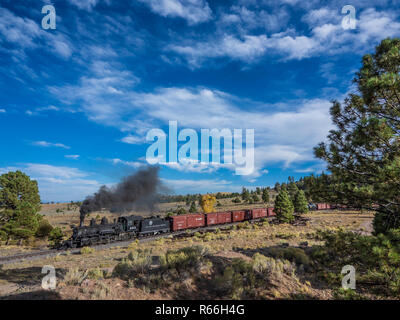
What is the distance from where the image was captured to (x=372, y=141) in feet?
22.0

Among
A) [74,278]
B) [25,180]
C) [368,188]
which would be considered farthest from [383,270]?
[25,180]

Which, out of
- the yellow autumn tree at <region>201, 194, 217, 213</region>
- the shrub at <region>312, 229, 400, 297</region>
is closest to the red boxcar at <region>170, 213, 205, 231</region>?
the yellow autumn tree at <region>201, 194, 217, 213</region>

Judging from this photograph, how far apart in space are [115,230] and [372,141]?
26495 mm

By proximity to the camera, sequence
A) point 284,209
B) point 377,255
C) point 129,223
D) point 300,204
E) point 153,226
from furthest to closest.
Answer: point 300,204, point 284,209, point 153,226, point 129,223, point 377,255

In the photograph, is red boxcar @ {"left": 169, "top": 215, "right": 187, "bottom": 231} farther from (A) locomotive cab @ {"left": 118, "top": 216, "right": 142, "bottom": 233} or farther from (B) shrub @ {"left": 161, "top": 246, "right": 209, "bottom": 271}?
(B) shrub @ {"left": 161, "top": 246, "right": 209, "bottom": 271}

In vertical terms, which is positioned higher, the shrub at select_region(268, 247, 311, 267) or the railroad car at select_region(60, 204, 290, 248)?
the shrub at select_region(268, 247, 311, 267)

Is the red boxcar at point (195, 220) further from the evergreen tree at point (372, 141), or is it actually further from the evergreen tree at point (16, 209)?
the evergreen tree at point (372, 141)

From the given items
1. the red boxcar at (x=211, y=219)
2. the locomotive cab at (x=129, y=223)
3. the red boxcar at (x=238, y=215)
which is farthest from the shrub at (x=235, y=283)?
the red boxcar at (x=238, y=215)

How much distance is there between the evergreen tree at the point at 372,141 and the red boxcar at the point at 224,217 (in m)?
32.5

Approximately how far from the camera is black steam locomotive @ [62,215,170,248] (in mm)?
22109

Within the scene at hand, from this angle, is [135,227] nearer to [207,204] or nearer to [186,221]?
[186,221]

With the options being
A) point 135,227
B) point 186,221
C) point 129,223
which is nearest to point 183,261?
point 129,223
